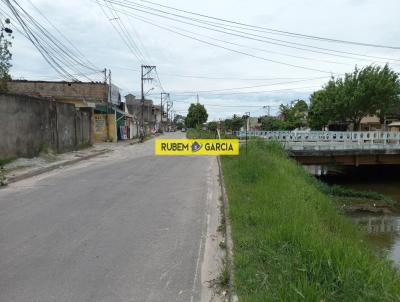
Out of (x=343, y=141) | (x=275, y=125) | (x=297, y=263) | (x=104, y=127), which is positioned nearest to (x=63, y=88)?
(x=104, y=127)

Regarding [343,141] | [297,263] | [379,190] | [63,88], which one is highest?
[63,88]

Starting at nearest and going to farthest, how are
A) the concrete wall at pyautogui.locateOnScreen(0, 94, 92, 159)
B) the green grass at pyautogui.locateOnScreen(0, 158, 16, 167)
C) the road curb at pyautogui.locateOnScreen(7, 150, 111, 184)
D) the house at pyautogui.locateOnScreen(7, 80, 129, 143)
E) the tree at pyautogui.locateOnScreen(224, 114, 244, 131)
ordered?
the road curb at pyautogui.locateOnScreen(7, 150, 111, 184)
the green grass at pyautogui.locateOnScreen(0, 158, 16, 167)
the concrete wall at pyautogui.locateOnScreen(0, 94, 92, 159)
the house at pyautogui.locateOnScreen(7, 80, 129, 143)
the tree at pyautogui.locateOnScreen(224, 114, 244, 131)

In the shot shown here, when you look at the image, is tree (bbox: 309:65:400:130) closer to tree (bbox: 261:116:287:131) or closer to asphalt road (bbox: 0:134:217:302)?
tree (bbox: 261:116:287:131)

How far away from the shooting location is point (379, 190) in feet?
77.6

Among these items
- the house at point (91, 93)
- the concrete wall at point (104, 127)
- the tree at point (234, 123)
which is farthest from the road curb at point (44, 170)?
the tree at point (234, 123)

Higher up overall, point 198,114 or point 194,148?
point 198,114

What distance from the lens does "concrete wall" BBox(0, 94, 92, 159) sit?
1502 cm

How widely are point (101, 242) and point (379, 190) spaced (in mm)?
22011

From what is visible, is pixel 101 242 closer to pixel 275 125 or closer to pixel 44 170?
pixel 44 170

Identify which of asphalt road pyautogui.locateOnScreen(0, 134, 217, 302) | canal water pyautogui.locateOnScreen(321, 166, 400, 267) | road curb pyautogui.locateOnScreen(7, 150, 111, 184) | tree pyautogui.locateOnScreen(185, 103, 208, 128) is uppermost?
tree pyautogui.locateOnScreen(185, 103, 208, 128)

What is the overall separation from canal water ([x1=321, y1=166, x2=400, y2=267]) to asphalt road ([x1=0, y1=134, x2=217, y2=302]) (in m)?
4.85

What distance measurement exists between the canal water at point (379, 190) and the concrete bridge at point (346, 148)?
5.12ft

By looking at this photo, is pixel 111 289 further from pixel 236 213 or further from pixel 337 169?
pixel 337 169

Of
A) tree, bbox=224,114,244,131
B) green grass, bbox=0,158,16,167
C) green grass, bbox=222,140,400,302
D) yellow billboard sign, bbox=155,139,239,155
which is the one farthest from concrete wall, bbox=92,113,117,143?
green grass, bbox=222,140,400,302
